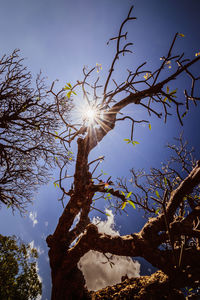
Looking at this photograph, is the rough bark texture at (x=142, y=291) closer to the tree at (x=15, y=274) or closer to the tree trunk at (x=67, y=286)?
the tree trunk at (x=67, y=286)

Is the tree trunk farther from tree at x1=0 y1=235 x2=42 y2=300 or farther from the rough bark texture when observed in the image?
tree at x1=0 y1=235 x2=42 y2=300

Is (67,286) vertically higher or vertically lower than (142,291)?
higher

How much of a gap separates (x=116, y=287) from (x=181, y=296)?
142 centimetres

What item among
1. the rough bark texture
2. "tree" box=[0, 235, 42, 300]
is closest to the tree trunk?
the rough bark texture

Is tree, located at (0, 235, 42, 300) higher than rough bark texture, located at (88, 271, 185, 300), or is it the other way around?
tree, located at (0, 235, 42, 300)

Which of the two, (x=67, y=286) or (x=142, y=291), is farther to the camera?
(x=67, y=286)

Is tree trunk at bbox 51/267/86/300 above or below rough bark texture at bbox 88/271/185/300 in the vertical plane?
above

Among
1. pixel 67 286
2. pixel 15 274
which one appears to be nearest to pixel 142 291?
pixel 67 286

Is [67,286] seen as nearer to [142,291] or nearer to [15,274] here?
[142,291]

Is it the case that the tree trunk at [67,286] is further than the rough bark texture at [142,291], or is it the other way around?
the tree trunk at [67,286]

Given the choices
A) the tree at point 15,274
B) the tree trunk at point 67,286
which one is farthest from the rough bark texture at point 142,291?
the tree at point 15,274

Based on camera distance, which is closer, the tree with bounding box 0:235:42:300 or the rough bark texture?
the rough bark texture

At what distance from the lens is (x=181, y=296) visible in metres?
2.42

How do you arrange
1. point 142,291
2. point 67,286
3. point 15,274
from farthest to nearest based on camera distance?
1. point 15,274
2. point 67,286
3. point 142,291
